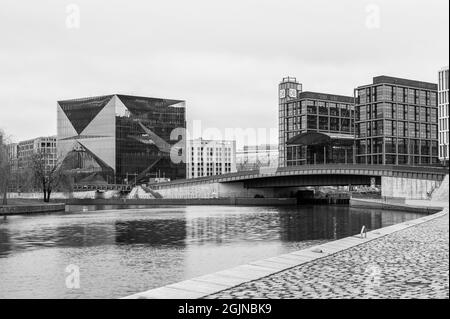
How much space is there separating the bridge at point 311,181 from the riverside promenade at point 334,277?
88.1m

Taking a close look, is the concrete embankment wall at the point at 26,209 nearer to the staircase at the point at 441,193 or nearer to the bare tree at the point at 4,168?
the bare tree at the point at 4,168

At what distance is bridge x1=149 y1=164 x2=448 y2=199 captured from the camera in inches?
4195

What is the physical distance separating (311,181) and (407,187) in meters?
25.0

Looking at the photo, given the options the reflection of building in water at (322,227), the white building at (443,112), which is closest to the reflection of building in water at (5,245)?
the reflection of building in water at (322,227)

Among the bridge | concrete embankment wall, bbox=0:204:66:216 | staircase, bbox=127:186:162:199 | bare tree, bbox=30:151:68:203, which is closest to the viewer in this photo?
concrete embankment wall, bbox=0:204:66:216

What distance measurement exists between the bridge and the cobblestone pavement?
88.5 meters

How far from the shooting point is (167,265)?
22.9 metres

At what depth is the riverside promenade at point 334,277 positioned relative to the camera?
13.1 metres

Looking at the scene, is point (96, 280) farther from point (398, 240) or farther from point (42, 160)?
point (42, 160)

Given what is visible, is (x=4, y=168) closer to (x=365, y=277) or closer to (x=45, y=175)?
(x=45, y=175)

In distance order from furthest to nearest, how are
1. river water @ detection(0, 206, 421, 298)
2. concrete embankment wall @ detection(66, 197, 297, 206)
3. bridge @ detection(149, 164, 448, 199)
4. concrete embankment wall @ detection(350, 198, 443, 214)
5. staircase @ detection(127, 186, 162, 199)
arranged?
Answer: 1. staircase @ detection(127, 186, 162, 199)
2. concrete embankment wall @ detection(66, 197, 297, 206)
3. bridge @ detection(149, 164, 448, 199)
4. concrete embankment wall @ detection(350, 198, 443, 214)
5. river water @ detection(0, 206, 421, 298)

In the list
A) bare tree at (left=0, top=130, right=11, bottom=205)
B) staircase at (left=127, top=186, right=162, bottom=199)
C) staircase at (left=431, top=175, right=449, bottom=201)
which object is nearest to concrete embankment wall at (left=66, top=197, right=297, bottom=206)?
staircase at (left=127, top=186, right=162, bottom=199)

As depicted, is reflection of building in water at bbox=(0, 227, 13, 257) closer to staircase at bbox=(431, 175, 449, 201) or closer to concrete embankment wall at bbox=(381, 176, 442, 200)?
staircase at bbox=(431, 175, 449, 201)

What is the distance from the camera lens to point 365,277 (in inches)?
609
